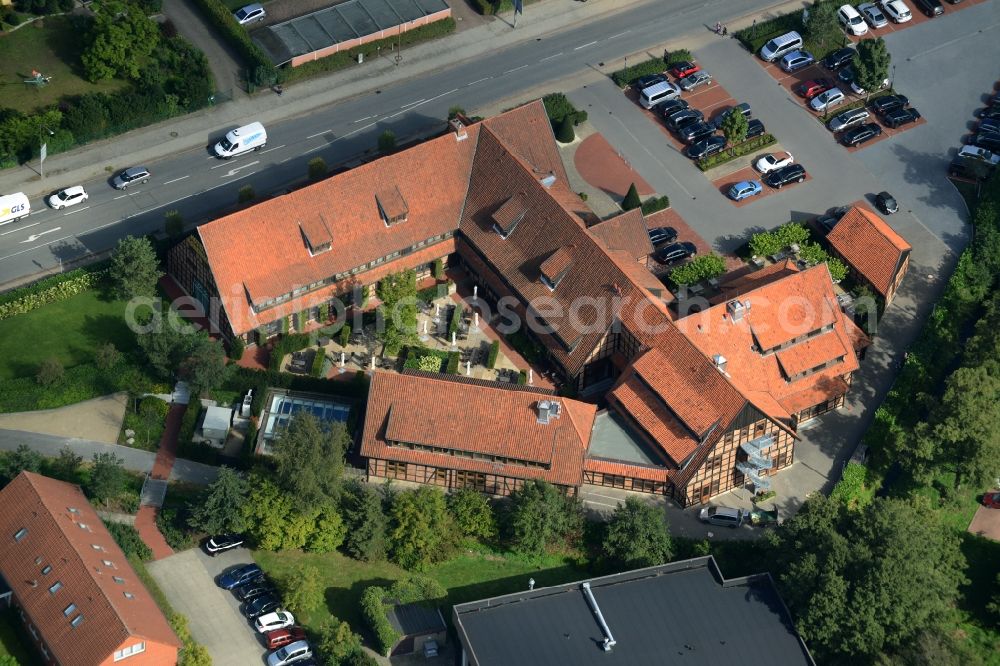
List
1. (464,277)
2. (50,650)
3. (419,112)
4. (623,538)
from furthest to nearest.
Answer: (419,112) < (464,277) < (623,538) < (50,650)

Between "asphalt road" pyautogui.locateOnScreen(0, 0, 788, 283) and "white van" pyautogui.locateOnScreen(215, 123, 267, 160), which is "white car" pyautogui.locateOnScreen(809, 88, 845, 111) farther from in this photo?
"white van" pyautogui.locateOnScreen(215, 123, 267, 160)

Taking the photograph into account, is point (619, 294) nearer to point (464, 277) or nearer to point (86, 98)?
point (464, 277)

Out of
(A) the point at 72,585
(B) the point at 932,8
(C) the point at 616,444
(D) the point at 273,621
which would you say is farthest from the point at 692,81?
(A) the point at 72,585

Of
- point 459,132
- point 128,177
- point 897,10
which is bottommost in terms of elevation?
point 128,177

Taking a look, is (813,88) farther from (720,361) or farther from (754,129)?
(720,361)

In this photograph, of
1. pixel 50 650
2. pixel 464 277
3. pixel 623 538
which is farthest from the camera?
pixel 464 277

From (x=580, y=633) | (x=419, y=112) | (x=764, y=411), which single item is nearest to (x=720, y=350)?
(x=764, y=411)
